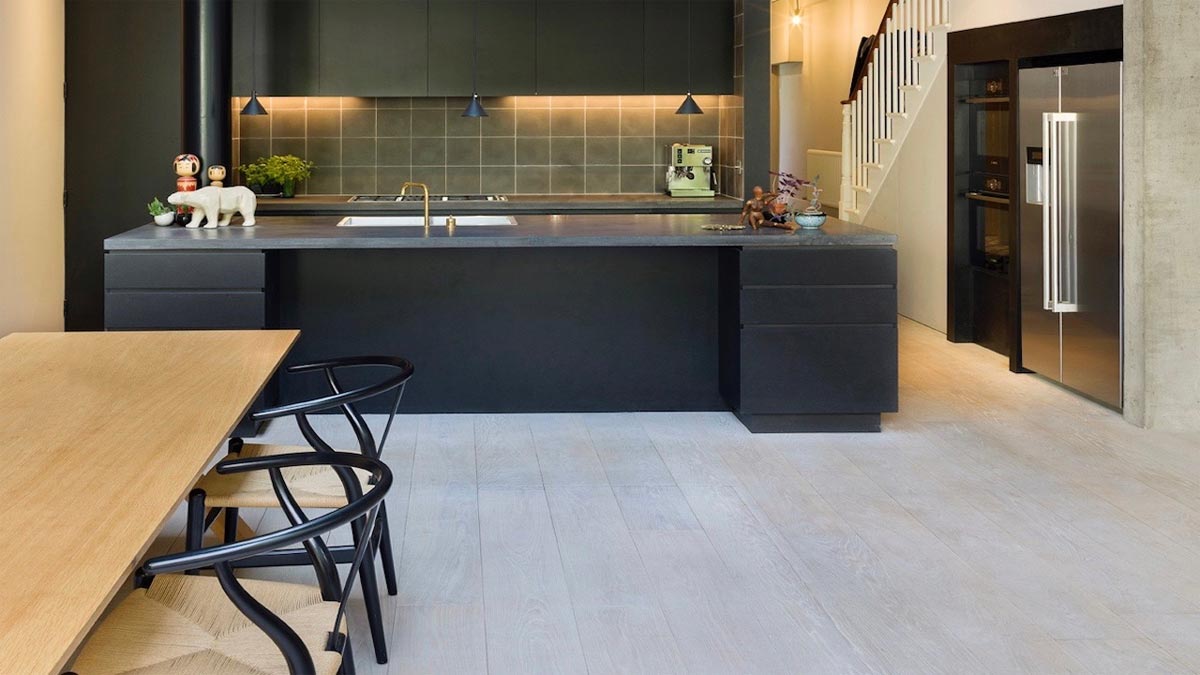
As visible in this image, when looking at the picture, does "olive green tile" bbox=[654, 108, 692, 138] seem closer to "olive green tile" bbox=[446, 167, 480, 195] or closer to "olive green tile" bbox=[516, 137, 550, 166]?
"olive green tile" bbox=[516, 137, 550, 166]

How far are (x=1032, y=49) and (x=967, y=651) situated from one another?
4.77 metres

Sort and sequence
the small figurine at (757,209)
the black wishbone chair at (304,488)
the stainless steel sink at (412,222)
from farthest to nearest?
the stainless steel sink at (412,222) < the small figurine at (757,209) < the black wishbone chair at (304,488)

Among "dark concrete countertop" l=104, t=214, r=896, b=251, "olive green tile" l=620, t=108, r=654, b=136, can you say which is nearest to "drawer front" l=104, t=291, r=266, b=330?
"dark concrete countertop" l=104, t=214, r=896, b=251

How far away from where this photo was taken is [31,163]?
7.39 metres

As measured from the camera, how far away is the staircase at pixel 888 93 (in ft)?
29.6

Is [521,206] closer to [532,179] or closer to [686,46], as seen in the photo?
[532,179]

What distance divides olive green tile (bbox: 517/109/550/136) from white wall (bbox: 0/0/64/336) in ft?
8.98

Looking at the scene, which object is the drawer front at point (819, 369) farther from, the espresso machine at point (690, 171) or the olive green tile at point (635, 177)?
the olive green tile at point (635, 177)

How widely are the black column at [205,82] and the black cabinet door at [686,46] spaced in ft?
9.36

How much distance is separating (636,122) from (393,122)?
5.37ft

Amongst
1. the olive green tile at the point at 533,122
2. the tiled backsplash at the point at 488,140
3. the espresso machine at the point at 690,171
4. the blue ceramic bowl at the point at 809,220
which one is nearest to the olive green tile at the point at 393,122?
the tiled backsplash at the point at 488,140

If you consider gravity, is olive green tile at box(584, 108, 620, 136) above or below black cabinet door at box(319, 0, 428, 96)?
below

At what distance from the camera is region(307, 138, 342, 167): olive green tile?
29.5 feet

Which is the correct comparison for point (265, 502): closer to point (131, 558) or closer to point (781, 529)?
point (131, 558)
